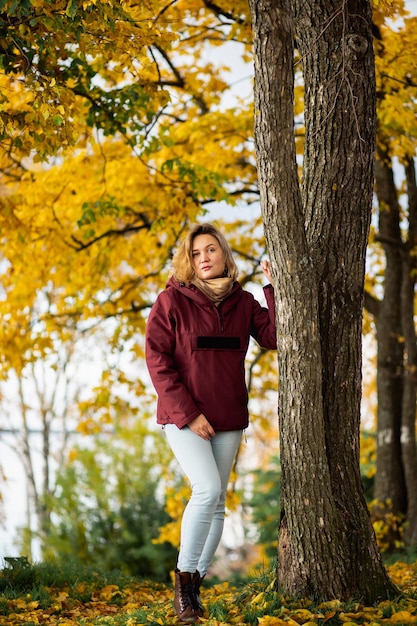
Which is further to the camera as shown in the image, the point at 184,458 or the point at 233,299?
the point at 233,299

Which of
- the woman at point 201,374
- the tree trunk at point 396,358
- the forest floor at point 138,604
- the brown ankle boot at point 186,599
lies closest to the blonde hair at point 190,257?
the woman at point 201,374

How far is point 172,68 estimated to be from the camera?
7844mm

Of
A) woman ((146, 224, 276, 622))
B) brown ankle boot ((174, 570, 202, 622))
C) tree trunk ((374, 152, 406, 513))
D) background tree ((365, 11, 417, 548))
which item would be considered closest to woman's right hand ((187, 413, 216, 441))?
woman ((146, 224, 276, 622))

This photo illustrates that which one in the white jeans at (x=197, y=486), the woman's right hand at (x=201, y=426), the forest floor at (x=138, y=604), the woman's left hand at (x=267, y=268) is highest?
the woman's left hand at (x=267, y=268)

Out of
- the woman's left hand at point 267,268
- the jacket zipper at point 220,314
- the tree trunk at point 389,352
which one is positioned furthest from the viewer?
the tree trunk at point 389,352

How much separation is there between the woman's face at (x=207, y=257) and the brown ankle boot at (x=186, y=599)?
1.48 m

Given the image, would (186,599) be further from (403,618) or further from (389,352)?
(389,352)

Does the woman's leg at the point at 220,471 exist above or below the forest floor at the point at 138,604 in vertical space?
above

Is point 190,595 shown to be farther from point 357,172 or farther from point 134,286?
point 134,286

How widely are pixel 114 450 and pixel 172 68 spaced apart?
6831 mm

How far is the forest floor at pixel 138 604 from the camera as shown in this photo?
333 centimetres

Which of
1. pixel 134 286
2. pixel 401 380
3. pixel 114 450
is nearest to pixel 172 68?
pixel 134 286

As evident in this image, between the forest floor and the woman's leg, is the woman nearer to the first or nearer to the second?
the woman's leg

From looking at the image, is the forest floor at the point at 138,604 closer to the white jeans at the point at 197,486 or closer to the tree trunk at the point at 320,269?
the tree trunk at the point at 320,269
